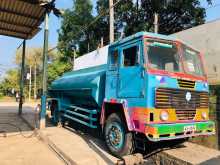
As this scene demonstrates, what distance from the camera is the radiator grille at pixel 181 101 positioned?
668 cm

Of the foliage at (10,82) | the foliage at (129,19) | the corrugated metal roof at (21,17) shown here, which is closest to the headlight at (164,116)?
the corrugated metal roof at (21,17)

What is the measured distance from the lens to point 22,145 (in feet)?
30.6

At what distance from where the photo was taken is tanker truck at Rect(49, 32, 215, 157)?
263 inches

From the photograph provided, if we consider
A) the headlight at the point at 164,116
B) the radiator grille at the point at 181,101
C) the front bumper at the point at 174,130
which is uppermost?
the radiator grille at the point at 181,101

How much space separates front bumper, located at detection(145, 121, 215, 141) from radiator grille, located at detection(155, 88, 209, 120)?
263 mm

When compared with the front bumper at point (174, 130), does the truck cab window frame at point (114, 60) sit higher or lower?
higher

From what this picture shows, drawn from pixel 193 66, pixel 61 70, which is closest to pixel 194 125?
pixel 193 66

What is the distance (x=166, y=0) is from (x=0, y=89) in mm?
50865

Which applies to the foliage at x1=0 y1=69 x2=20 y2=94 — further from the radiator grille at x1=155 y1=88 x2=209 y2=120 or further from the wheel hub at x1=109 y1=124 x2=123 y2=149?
the radiator grille at x1=155 y1=88 x2=209 y2=120

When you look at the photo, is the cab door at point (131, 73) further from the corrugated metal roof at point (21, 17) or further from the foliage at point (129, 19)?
the foliage at point (129, 19)

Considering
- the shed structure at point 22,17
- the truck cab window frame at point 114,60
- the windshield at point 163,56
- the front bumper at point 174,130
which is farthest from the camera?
the shed structure at point 22,17

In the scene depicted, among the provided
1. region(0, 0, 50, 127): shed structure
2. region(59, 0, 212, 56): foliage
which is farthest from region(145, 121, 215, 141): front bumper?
region(59, 0, 212, 56): foliage

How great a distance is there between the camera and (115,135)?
7766 mm

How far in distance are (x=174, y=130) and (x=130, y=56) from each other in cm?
219
